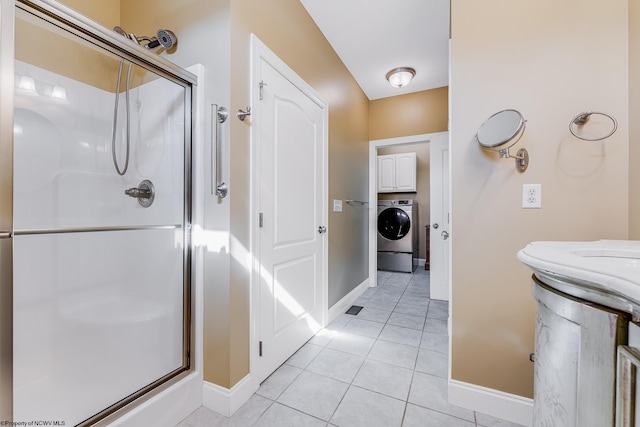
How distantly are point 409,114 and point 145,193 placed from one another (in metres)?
3.21

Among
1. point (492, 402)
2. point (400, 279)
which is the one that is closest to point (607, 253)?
point (492, 402)

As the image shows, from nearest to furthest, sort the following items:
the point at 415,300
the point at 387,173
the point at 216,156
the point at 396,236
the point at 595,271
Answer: the point at 595,271
the point at 216,156
the point at 415,300
the point at 396,236
the point at 387,173

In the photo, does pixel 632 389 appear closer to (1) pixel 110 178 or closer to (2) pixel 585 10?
(2) pixel 585 10

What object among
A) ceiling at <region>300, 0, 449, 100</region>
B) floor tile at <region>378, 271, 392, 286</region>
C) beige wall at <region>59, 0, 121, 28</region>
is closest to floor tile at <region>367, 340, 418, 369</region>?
floor tile at <region>378, 271, 392, 286</region>

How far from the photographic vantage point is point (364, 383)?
1.67m

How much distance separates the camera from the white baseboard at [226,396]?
1.40 meters

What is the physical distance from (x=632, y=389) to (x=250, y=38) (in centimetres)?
198

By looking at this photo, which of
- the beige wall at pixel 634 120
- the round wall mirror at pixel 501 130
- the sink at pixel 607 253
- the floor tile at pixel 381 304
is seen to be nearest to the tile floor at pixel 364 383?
the floor tile at pixel 381 304

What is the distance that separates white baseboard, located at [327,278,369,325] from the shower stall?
Answer: 1422mm

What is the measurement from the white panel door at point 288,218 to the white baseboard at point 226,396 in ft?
0.35

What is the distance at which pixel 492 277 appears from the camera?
1412 millimetres

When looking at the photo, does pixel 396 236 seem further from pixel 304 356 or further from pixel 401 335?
pixel 304 356

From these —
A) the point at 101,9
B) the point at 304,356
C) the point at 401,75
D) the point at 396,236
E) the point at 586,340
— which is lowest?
the point at 304,356

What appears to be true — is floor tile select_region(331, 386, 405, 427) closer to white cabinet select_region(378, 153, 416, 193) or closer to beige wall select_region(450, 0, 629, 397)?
beige wall select_region(450, 0, 629, 397)
